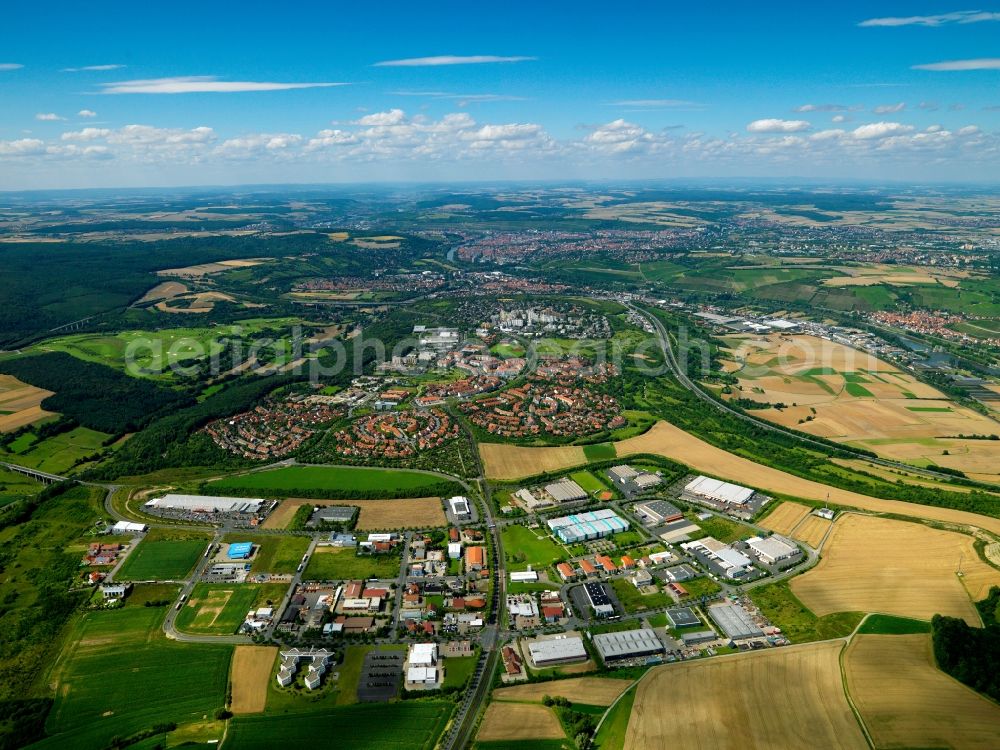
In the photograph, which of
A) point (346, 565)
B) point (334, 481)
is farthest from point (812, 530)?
point (334, 481)

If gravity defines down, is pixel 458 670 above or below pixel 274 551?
below

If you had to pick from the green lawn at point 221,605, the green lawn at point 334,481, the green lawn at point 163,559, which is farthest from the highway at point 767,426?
the green lawn at point 163,559

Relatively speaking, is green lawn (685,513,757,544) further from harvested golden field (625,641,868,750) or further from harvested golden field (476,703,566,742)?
harvested golden field (476,703,566,742)

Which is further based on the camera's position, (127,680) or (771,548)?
(771,548)

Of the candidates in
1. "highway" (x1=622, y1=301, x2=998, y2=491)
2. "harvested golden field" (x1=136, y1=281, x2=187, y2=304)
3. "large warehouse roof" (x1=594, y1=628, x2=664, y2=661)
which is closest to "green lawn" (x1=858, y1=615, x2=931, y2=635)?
"large warehouse roof" (x1=594, y1=628, x2=664, y2=661)

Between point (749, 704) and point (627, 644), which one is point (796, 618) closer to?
point (749, 704)

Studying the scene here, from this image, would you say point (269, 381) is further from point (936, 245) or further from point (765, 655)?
point (936, 245)

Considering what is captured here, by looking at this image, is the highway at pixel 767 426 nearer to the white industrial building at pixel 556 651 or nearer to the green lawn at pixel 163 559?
the white industrial building at pixel 556 651
